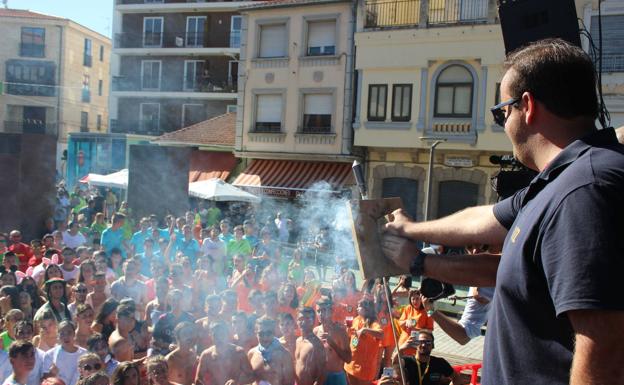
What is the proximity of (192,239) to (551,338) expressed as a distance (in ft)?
32.6

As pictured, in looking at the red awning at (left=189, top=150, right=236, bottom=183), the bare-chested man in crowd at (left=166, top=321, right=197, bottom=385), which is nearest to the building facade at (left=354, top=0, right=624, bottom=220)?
the red awning at (left=189, top=150, right=236, bottom=183)

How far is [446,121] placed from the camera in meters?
18.3

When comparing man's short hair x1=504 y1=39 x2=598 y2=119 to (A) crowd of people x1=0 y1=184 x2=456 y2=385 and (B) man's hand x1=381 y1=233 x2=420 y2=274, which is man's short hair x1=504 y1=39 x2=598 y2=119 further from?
(A) crowd of people x1=0 y1=184 x2=456 y2=385

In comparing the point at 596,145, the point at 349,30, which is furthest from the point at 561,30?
the point at 349,30

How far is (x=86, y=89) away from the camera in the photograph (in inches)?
1785

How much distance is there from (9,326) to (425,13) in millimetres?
15661

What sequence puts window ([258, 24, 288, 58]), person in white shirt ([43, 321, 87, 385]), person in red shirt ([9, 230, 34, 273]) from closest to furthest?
person in white shirt ([43, 321, 87, 385]), person in red shirt ([9, 230, 34, 273]), window ([258, 24, 288, 58])

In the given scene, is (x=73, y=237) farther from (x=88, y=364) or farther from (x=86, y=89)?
(x=86, y=89)

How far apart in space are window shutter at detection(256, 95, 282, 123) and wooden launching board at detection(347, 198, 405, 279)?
63.8ft

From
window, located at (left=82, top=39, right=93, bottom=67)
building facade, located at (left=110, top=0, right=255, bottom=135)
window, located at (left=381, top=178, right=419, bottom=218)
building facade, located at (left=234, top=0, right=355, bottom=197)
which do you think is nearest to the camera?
window, located at (left=381, top=178, right=419, bottom=218)

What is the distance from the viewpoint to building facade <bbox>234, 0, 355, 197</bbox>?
2031 cm

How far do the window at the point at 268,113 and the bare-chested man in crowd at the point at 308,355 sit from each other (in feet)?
52.2

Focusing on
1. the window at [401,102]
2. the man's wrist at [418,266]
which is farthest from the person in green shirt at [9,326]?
the window at [401,102]

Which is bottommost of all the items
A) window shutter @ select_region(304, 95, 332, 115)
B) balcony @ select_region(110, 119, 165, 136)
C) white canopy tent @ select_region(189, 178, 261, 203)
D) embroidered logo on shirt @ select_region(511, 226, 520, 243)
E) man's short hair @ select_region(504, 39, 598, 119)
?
white canopy tent @ select_region(189, 178, 261, 203)
